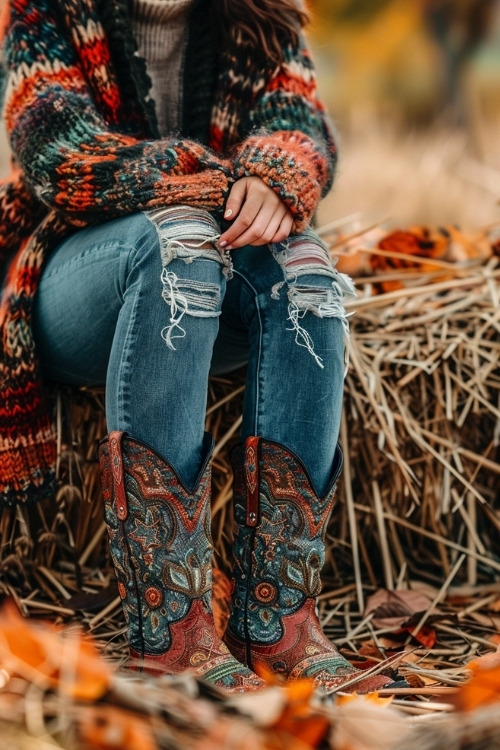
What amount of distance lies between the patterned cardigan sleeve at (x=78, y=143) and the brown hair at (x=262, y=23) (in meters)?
0.21

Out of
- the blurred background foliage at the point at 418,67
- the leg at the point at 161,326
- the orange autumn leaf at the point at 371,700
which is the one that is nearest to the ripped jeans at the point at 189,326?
the leg at the point at 161,326

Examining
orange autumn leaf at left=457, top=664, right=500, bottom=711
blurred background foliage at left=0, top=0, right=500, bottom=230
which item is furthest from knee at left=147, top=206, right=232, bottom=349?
blurred background foliage at left=0, top=0, right=500, bottom=230

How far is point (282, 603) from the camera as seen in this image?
108 centimetres

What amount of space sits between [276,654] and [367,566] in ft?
1.65

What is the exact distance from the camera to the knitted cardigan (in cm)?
110

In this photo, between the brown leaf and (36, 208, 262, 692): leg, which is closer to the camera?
(36, 208, 262, 692): leg

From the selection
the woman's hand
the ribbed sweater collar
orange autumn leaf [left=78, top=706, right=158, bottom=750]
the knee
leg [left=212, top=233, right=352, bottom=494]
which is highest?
the ribbed sweater collar

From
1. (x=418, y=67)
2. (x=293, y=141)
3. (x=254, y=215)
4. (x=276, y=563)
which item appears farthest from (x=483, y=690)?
(x=418, y=67)

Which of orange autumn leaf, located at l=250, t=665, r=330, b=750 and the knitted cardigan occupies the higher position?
the knitted cardigan

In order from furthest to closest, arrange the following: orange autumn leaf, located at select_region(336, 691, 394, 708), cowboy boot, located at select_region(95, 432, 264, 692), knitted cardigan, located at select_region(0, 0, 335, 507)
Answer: knitted cardigan, located at select_region(0, 0, 335, 507) < cowboy boot, located at select_region(95, 432, 264, 692) < orange autumn leaf, located at select_region(336, 691, 394, 708)

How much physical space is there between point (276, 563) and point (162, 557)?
6.2 inches

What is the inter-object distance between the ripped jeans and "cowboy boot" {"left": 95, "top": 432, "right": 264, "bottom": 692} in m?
0.02

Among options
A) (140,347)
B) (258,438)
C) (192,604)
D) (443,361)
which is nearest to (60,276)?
(140,347)

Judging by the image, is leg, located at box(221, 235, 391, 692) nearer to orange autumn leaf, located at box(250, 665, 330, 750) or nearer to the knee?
the knee
